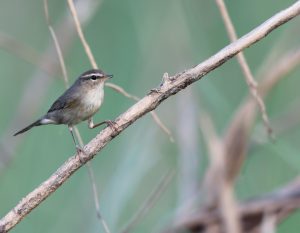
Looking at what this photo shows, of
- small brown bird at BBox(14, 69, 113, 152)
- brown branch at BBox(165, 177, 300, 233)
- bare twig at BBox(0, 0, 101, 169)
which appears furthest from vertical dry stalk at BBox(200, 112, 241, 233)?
bare twig at BBox(0, 0, 101, 169)

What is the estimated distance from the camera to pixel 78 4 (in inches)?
97.3

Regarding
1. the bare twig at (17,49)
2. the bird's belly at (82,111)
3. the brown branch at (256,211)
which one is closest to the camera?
the bare twig at (17,49)

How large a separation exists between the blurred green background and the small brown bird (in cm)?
8

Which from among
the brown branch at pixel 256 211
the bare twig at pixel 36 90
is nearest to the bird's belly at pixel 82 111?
the bare twig at pixel 36 90

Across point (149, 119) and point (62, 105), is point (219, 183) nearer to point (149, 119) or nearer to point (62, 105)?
point (149, 119)

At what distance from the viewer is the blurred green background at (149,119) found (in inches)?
99.8

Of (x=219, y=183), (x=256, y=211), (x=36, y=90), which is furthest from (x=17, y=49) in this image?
(x=256, y=211)

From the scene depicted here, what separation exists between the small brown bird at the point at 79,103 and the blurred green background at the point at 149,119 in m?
0.08

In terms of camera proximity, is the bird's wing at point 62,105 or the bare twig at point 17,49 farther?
the bird's wing at point 62,105

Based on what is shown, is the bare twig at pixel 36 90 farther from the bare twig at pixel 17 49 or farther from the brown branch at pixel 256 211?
the brown branch at pixel 256 211

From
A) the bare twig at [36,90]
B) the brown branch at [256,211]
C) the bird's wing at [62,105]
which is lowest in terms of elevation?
the brown branch at [256,211]

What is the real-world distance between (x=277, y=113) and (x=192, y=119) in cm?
32

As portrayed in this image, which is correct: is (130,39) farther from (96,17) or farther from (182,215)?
(182,215)

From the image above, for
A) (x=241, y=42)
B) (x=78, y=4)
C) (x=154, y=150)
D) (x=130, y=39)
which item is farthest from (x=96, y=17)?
→ (x=241, y=42)
